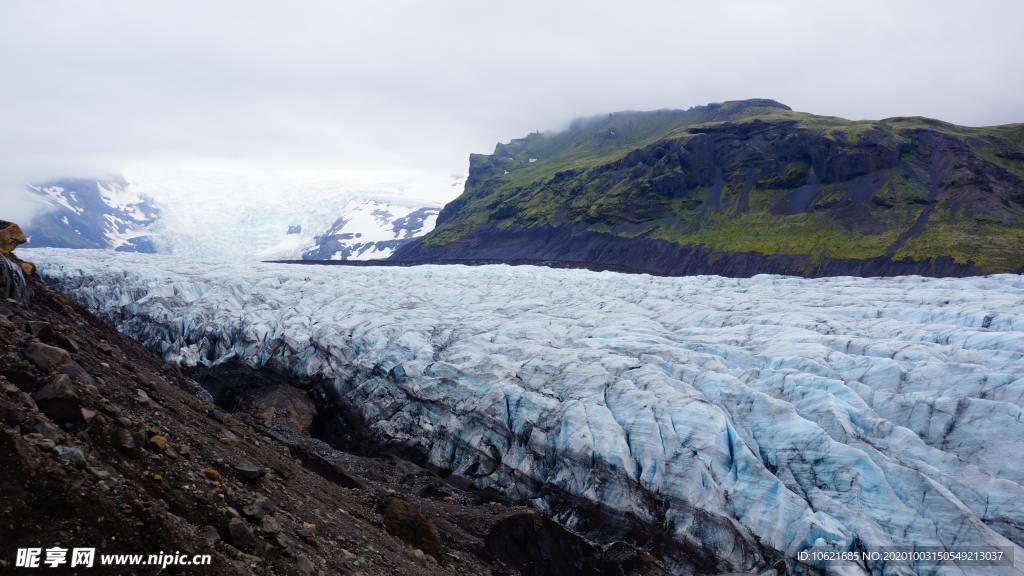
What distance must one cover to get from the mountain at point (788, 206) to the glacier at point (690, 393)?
59004 mm

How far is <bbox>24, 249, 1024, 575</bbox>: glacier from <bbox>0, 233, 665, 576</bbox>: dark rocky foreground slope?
2.89 m

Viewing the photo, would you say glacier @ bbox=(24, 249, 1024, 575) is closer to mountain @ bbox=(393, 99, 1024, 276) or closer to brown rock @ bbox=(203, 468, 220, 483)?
brown rock @ bbox=(203, 468, 220, 483)

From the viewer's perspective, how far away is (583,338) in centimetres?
2964

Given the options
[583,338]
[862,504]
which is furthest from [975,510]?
[583,338]

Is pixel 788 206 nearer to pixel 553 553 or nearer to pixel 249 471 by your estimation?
pixel 553 553

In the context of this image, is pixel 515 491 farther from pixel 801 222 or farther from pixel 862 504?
pixel 801 222

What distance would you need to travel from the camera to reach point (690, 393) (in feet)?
→ 72.8

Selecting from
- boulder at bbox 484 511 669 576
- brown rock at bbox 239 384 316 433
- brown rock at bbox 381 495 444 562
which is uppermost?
brown rock at bbox 381 495 444 562

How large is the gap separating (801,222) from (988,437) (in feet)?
325

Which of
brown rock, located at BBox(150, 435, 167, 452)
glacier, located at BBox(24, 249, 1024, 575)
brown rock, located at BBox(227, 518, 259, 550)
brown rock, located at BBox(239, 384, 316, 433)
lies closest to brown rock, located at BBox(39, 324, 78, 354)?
brown rock, located at BBox(150, 435, 167, 452)

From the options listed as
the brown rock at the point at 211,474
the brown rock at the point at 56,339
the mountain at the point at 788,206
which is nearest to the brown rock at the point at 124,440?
the brown rock at the point at 211,474

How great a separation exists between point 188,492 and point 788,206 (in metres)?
124

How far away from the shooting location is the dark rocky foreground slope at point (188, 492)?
7.08 meters

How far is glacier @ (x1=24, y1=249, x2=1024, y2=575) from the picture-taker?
1761 centimetres
